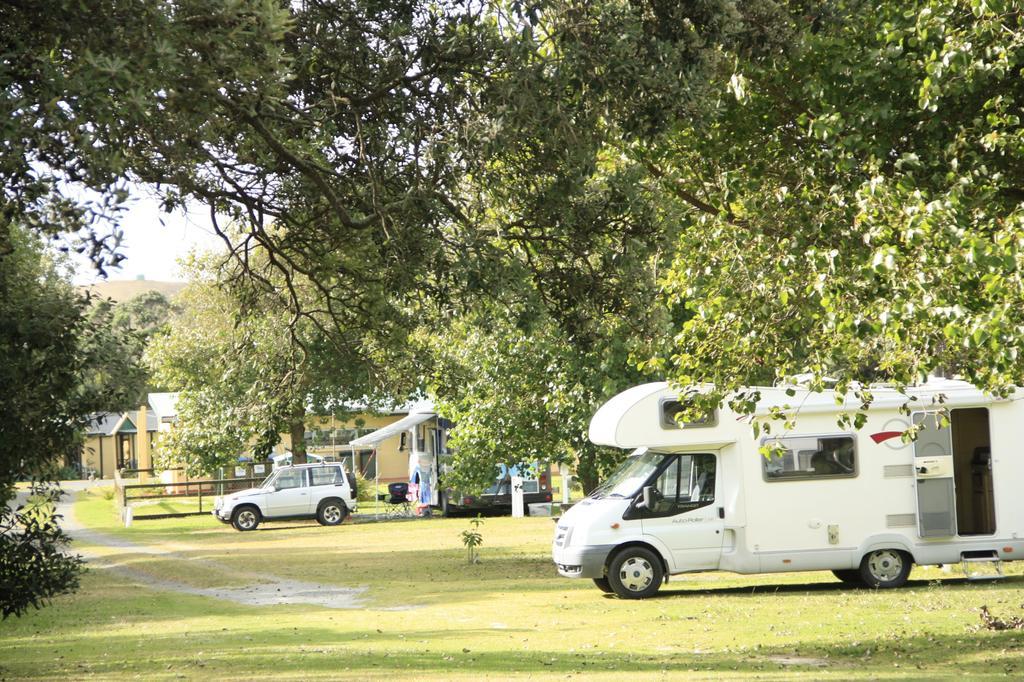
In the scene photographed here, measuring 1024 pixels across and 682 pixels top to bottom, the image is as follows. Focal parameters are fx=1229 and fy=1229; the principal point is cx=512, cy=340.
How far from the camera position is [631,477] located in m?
17.6

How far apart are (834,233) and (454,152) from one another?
325cm

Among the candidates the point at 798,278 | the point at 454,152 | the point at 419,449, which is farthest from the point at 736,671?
the point at 419,449

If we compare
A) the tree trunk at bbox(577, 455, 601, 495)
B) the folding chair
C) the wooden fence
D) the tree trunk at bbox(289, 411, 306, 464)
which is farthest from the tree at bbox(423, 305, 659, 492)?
the tree trunk at bbox(289, 411, 306, 464)

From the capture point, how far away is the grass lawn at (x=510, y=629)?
38.1 feet

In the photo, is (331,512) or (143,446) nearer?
(331,512)

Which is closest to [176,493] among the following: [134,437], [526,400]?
[134,437]

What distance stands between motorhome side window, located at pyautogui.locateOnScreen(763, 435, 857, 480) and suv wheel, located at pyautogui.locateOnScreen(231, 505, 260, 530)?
71.4 feet

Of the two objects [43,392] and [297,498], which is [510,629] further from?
[297,498]

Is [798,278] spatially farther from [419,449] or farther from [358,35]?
[419,449]

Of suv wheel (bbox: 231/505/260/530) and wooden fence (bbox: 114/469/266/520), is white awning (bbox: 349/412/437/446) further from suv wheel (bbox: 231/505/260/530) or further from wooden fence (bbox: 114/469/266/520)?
suv wheel (bbox: 231/505/260/530)

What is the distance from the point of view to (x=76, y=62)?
243 inches

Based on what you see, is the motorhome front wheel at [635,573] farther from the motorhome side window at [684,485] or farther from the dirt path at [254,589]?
the dirt path at [254,589]

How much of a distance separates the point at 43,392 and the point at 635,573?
9520 millimetres

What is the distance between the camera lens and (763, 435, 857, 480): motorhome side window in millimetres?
17281
